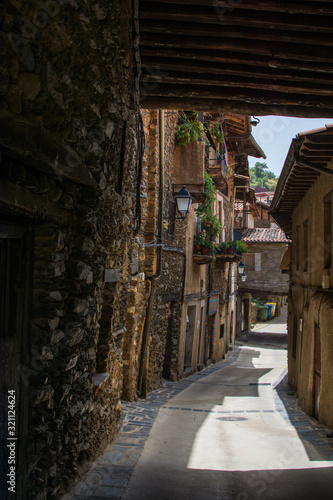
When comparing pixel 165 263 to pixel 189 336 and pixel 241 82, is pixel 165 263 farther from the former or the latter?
pixel 241 82

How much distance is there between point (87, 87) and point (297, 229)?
32.4ft

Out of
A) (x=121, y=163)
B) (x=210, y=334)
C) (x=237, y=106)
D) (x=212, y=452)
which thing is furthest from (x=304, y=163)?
(x=210, y=334)

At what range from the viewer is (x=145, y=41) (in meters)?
5.34

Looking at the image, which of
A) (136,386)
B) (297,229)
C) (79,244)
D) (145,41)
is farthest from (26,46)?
(297,229)

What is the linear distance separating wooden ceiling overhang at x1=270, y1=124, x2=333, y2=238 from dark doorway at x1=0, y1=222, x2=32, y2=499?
4.92 m

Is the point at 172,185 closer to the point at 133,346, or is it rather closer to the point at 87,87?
the point at 133,346

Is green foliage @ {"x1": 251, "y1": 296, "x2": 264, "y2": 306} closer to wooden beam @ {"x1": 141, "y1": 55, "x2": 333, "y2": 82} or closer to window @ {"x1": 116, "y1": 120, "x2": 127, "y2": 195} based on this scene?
wooden beam @ {"x1": 141, "y1": 55, "x2": 333, "y2": 82}

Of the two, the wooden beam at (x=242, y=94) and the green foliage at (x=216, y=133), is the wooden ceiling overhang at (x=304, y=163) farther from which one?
the green foliage at (x=216, y=133)

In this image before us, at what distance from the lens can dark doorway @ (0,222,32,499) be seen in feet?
10.0

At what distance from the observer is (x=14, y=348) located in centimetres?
320

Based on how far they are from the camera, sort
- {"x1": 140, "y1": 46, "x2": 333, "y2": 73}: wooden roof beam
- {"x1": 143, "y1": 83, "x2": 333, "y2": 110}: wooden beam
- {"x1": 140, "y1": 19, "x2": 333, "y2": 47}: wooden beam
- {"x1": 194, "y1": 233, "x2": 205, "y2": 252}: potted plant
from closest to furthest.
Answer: {"x1": 140, "y1": 19, "x2": 333, "y2": 47}: wooden beam, {"x1": 140, "y1": 46, "x2": 333, "y2": 73}: wooden roof beam, {"x1": 143, "y1": 83, "x2": 333, "y2": 110}: wooden beam, {"x1": 194, "y1": 233, "x2": 205, "y2": 252}: potted plant

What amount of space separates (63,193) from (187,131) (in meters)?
8.87

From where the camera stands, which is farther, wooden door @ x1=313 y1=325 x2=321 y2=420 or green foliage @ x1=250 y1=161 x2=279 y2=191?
green foliage @ x1=250 y1=161 x2=279 y2=191

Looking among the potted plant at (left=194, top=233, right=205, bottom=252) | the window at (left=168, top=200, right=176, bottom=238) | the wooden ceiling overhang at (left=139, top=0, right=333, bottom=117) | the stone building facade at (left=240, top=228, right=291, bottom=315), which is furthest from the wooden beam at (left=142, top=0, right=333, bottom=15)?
Answer: the stone building facade at (left=240, top=228, right=291, bottom=315)
